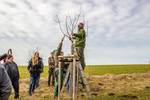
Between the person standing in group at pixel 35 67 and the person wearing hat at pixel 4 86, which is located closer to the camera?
the person wearing hat at pixel 4 86

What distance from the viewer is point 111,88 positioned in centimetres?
2588

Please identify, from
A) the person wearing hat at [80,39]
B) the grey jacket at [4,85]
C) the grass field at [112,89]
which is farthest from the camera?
the grass field at [112,89]

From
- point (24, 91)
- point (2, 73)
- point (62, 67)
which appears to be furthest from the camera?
point (24, 91)

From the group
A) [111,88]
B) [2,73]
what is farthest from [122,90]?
[2,73]

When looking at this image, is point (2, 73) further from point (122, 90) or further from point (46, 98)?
point (122, 90)

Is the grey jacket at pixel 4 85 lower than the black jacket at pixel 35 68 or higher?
lower

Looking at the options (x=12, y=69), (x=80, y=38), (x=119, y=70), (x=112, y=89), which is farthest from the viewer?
(x=119, y=70)

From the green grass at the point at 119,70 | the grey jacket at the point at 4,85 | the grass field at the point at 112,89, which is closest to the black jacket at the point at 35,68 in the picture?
the grass field at the point at 112,89

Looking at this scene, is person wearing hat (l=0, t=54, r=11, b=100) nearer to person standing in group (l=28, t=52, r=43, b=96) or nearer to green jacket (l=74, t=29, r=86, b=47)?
green jacket (l=74, t=29, r=86, b=47)

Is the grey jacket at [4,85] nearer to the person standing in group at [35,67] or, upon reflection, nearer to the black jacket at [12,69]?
the black jacket at [12,69]

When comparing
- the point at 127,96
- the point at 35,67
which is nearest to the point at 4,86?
the point at 127,96

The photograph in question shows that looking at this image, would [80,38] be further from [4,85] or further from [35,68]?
[4,85]

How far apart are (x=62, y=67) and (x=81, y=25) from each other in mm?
2660

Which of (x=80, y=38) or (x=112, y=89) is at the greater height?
(x=80, y=38)
